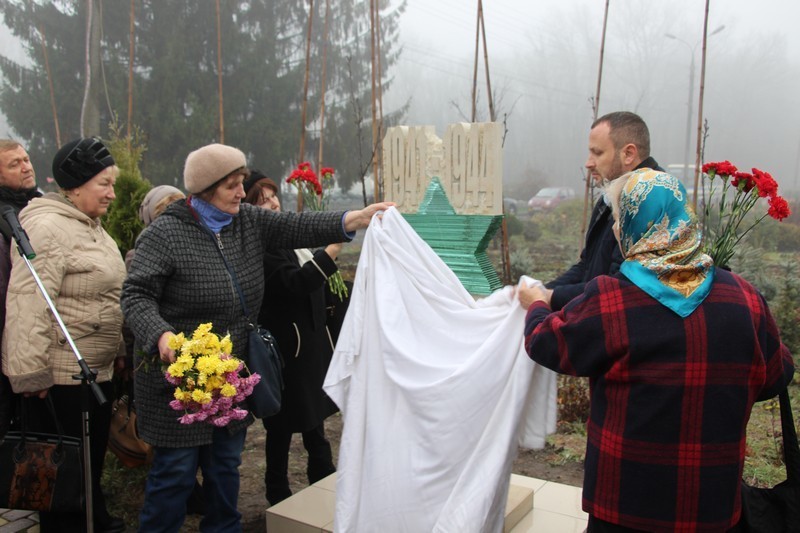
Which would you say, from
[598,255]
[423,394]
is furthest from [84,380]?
[598,255]

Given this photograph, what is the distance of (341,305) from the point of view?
3660 millimetres

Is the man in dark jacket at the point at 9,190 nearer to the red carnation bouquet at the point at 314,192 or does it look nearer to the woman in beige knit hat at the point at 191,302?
the woman in beige knit hat at the point at 191,302

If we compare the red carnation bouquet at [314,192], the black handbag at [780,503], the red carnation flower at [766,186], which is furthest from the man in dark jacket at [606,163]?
the red carnation bouquet at [314,192]

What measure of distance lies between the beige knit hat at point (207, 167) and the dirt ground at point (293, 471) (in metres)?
1.99

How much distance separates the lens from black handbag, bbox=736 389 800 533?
6.36 ft

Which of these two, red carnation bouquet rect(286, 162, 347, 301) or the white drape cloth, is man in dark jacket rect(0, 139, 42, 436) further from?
the white drape cloth

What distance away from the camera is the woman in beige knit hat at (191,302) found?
2465 mm

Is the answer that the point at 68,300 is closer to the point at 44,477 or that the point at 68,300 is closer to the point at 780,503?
the point at 44,477

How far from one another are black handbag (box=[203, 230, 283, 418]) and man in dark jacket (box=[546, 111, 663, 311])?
3.85ft

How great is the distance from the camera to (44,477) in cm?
279

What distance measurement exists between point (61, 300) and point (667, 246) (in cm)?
251

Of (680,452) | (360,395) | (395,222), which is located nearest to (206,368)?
(360,395)

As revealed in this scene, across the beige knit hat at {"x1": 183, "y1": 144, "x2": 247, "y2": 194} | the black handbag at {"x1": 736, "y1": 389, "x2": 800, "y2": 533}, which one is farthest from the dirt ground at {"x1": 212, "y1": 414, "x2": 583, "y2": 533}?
the black handbag at {"x1": 736, "y1": 389, "x2": 800, "y2": 533}

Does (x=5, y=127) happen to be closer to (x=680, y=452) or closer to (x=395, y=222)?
(x=395, y=222)
